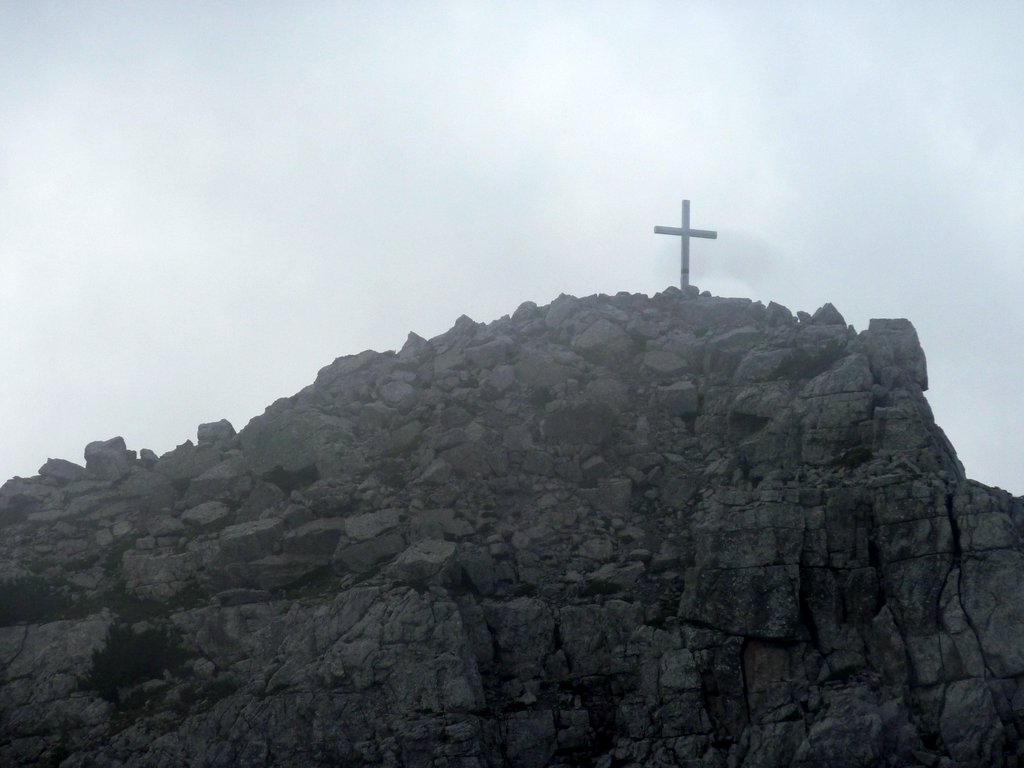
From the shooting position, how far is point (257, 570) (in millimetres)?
29656

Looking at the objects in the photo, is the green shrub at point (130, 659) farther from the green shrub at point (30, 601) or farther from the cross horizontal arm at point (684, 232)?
the cross horizontal arm at point (684, 232)

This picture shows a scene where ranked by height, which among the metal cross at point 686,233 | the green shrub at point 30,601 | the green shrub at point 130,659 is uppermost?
the metal cross at point 686,233

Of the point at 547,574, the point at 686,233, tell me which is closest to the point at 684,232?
the point at 686,233

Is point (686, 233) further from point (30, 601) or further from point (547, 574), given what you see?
point (30, 601)

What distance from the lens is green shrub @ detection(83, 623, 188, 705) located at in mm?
27391

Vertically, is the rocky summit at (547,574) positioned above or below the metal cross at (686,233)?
below

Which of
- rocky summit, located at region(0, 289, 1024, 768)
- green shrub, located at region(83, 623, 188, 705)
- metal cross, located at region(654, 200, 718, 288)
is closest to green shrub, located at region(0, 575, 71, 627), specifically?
rocky summit, located at region(0, 289, 1024, 768)

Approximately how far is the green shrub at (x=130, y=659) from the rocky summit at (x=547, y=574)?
73mm

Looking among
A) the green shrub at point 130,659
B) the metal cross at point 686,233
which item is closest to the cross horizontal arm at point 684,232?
the metal cross at point 686,233

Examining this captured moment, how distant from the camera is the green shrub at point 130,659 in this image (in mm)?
27391

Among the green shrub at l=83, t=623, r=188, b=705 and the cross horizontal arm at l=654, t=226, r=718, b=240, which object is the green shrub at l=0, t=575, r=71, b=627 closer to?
the green shrub at l=83, t=623, r=188, b=705

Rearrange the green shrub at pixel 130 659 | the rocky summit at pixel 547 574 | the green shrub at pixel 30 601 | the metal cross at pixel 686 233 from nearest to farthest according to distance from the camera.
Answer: the rocky summit at pixel 547 574, the green shrub at pixel 130 659, the green shrub at pixel 30 601, the metal cross at pixel 686 233

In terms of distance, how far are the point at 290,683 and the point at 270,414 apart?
37.8 feet

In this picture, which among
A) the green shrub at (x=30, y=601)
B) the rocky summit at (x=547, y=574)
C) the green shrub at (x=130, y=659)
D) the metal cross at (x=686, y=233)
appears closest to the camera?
the rocky summit at (x=547, y=574)
